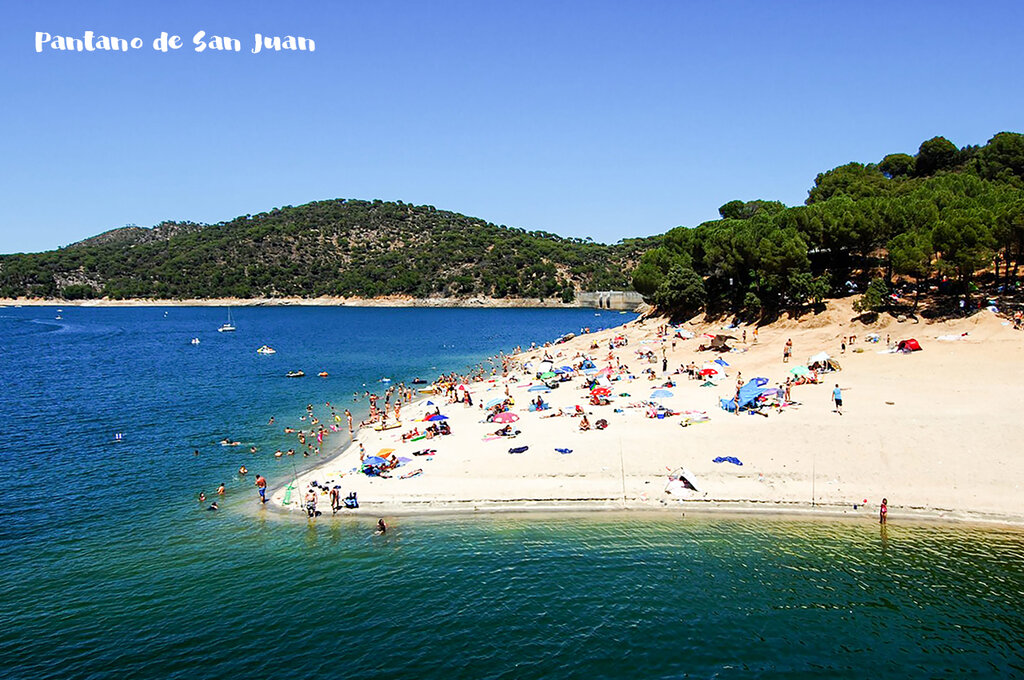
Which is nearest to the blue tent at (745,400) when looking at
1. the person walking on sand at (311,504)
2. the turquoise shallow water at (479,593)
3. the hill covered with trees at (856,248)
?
the turquoise shallow water at (479,593)

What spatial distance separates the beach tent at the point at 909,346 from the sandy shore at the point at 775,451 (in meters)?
1.00

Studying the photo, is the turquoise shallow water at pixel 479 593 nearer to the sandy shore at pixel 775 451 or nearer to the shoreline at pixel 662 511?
the shoreline at pixel 662 511

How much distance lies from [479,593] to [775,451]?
51.9 ft

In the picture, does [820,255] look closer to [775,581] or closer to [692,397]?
[692,397]

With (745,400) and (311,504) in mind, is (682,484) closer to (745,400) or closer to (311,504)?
(745,400)

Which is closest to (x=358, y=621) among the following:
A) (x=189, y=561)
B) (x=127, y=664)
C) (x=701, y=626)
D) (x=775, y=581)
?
(x=127, y=664)

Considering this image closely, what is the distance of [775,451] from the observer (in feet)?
94.6

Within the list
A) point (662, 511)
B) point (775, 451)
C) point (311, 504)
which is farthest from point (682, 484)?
point (311, 504)

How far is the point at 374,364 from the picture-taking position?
71.9 metres

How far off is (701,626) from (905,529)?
969 centimetres

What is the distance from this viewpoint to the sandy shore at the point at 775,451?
2497cm

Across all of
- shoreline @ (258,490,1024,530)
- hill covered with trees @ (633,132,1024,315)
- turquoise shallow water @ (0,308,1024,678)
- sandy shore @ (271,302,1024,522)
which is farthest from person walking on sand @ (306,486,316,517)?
hill covered with trees @ (633,132,1024,315)

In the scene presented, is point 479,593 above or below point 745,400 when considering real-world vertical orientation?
below

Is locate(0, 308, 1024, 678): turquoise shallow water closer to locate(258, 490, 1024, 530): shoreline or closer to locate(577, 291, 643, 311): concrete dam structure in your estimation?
locate(258, 490, 1024, 530): shoreline
